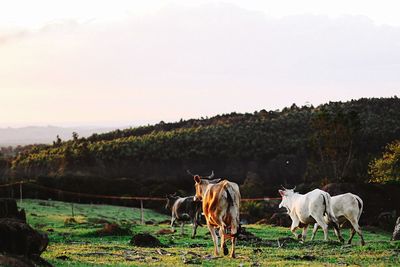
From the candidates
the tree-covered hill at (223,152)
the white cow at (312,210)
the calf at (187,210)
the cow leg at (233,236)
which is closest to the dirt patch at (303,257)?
the cow leg at (233,236)

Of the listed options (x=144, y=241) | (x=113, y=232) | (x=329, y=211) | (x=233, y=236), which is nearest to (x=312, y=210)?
(x=329, y=211)

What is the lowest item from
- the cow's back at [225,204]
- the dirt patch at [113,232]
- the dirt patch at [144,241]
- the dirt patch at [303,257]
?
the dirt patch at [113,232]

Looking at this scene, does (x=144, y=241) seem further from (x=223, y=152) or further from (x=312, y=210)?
(x=223, y=152)

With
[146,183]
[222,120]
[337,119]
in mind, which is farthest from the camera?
[222,120]

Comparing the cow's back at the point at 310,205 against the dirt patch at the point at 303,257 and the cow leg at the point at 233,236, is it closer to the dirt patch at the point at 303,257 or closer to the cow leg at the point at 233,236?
the dirt patch at the point at 303,257

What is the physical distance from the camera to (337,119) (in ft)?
221

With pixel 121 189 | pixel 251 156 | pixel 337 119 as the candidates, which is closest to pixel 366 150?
pixel 251 156

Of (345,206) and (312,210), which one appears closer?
(312,210)

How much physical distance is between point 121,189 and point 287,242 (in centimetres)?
5671

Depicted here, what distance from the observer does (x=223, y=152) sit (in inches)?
4107

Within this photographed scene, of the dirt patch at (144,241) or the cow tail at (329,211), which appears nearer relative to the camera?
the dirt patch at (144,241)

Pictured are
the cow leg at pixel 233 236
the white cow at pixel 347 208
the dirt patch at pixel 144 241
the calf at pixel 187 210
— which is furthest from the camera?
the calf at pixel 187 210

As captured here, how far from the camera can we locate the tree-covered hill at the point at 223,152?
9475 centimetres

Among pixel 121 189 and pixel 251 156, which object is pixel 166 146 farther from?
pixel 121 189
